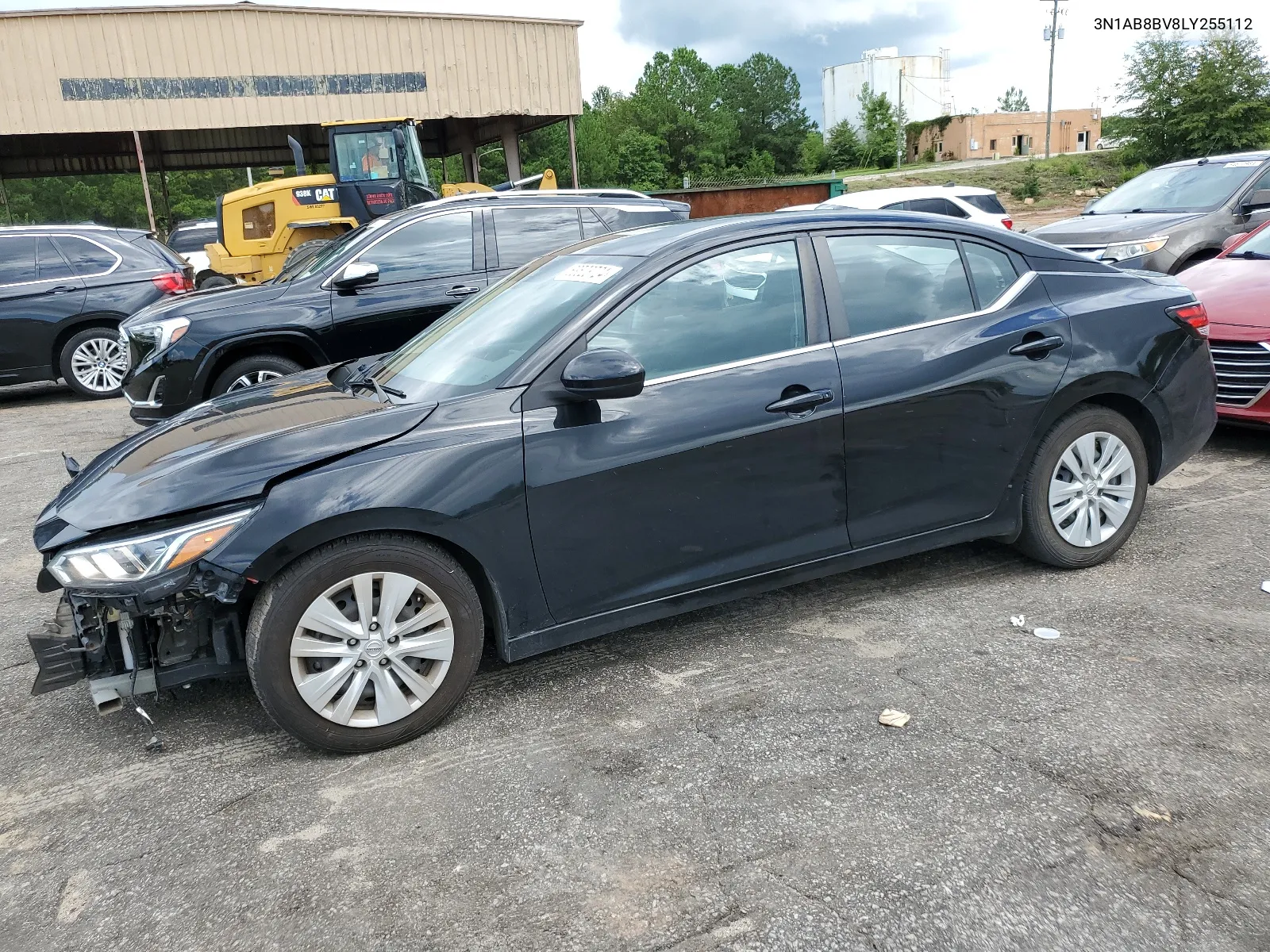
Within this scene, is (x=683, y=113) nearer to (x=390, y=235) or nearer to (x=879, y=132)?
(x=879, y=132)

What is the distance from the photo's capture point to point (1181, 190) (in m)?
10.3

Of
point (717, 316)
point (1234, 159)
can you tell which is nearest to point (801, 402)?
point (717, 316)

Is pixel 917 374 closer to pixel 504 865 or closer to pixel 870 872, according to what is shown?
pixel 870 872

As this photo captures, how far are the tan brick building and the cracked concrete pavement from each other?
95.8m

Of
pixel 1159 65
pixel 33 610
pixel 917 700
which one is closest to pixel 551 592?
pixel 917 700

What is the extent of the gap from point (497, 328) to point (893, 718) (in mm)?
2062

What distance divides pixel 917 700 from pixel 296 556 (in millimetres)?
2096

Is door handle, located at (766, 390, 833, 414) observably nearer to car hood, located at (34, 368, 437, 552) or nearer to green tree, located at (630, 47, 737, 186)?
car hood, located at (34, 368, 437, 552)

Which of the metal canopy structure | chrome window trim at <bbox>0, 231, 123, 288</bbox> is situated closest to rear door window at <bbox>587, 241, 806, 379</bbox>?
chrome window trim at <bbox>0, 231, 123, 288</bbox>

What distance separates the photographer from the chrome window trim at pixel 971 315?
3.88 m

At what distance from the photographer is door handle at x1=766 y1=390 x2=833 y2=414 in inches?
144

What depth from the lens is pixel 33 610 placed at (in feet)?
15.1

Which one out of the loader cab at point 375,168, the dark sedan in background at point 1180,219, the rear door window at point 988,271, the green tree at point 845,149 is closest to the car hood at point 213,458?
the rear door window at point 988,271

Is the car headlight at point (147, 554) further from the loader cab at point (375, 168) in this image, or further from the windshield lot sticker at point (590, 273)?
the loader cab at point (375, 168)
